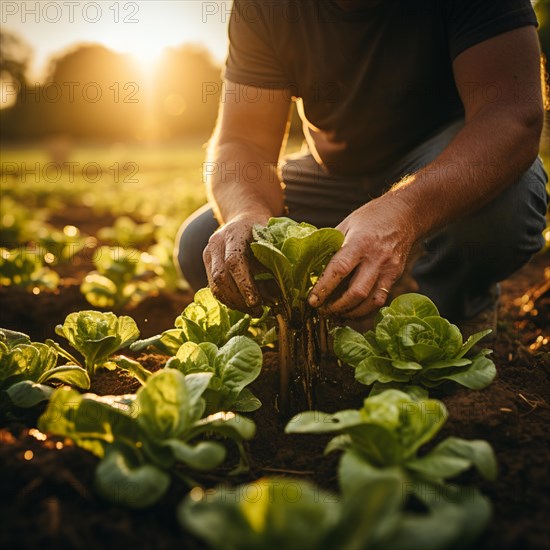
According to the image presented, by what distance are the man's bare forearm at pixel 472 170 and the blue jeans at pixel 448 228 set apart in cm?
6

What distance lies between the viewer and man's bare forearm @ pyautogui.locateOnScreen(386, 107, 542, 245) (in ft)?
6.04

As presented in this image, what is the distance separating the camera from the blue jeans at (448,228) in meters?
2.38

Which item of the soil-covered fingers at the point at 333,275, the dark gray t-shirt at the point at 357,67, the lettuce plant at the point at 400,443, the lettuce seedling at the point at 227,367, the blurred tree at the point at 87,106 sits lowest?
the blurred tree at the point at 87,106

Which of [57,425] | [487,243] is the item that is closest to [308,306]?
[57,425]

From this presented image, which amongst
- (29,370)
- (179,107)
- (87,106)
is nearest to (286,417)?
(29,370)

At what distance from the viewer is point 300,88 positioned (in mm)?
2877

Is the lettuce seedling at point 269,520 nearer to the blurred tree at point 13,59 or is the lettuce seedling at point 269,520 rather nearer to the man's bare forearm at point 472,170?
the man's bare forearm at point 472,170

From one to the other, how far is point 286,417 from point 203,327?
0.43m

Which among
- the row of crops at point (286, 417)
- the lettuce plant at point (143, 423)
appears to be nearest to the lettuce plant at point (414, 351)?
the row of crops at point (286, 417)

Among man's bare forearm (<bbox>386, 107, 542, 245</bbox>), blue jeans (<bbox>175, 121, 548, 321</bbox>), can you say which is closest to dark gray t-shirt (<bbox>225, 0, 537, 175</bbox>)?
blue jeans (<bbox>175, 121, 548, 321</bbox>)

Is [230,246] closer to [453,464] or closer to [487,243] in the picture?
[453,464]

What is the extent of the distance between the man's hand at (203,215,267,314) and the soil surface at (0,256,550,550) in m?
0.38

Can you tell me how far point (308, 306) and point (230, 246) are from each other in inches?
12.1

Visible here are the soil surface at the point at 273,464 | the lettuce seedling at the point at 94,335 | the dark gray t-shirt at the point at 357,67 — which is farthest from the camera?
the dark gray t-shirt at the point at 357,67
